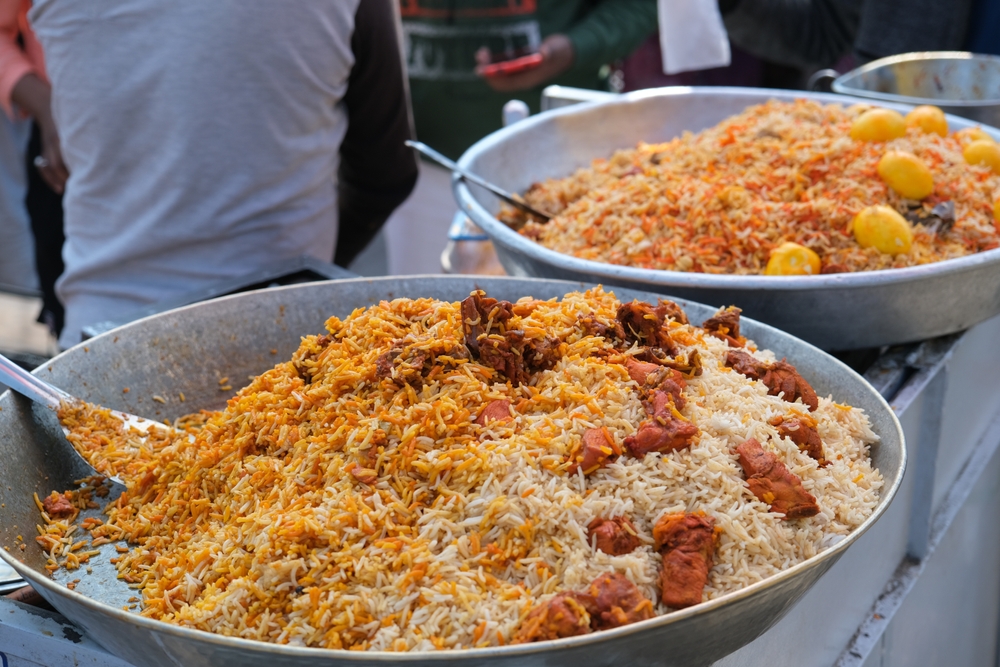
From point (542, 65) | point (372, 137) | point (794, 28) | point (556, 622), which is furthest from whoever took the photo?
point (794, 28)

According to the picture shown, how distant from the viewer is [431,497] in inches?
37.6

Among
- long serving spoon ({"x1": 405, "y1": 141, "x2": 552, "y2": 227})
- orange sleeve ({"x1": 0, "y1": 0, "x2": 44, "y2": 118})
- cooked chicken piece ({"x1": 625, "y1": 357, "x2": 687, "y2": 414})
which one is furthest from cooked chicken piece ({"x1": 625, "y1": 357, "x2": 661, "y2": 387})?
orange sleeve ({"x1": 0, "y1": 0, "x2": 44, "y2": 118})

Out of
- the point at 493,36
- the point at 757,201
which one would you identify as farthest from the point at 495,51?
the point at 757,201

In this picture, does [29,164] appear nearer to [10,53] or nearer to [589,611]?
[10,53]

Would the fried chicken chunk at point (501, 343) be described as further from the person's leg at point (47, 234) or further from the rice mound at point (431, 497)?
the person's leg at point (47, 234)

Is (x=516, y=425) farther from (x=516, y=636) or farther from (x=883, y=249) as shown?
(x=883, y=249)

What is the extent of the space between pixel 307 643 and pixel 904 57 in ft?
9.34

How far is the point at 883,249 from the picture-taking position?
162 centimetres

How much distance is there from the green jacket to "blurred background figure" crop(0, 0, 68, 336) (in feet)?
4.95

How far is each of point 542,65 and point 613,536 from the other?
2885 millimetres

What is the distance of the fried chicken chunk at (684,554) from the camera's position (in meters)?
0.86

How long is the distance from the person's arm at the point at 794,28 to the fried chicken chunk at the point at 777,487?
329 cm

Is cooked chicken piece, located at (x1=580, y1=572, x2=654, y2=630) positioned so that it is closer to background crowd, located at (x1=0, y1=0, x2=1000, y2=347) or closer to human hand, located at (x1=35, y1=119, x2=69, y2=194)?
background crowd, located at (x1=0, y1=0, x2=1000, y2=347)

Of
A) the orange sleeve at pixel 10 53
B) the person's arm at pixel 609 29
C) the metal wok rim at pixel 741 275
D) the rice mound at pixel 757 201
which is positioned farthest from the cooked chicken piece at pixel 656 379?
the person's arm at pixel 609 29
